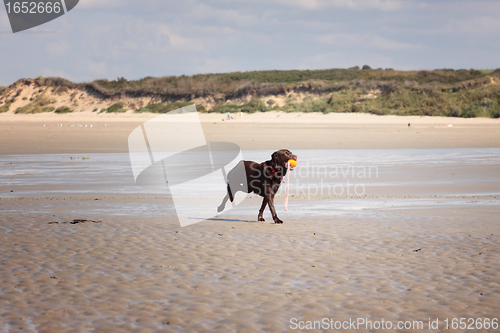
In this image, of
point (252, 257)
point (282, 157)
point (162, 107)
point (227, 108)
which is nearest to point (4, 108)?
point (162, 107)

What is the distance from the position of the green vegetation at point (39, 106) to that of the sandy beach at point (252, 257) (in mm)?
50421

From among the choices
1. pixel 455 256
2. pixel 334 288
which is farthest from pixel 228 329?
pixel 455 256

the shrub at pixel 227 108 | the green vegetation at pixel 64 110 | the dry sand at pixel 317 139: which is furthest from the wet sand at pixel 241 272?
the green vegetation at pixel 64 110

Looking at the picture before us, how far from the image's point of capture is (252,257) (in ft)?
21.5

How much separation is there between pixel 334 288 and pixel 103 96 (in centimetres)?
6272

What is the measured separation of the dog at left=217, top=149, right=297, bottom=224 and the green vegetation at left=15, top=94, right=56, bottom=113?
56.7 metres

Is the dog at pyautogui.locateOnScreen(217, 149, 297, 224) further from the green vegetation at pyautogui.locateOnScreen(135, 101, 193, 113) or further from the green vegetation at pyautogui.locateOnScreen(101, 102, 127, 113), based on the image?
the green vegetation at pyautogui.locateOnScreen(101, 102, 127, 113)

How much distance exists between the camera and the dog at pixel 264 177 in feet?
27.8

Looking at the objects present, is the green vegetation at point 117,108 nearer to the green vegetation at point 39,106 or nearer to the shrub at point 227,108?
the green vegetation at point 39,106

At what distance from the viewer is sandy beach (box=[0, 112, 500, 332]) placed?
15.2 feet

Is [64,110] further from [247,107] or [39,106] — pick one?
[247,107]

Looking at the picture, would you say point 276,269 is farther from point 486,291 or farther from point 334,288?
point 486,291

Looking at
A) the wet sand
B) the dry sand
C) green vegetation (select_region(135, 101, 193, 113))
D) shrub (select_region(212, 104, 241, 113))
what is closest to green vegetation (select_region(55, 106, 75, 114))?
green vegetation (select_region(135, 101, 193, 113))

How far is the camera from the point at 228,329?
14.2 ft
